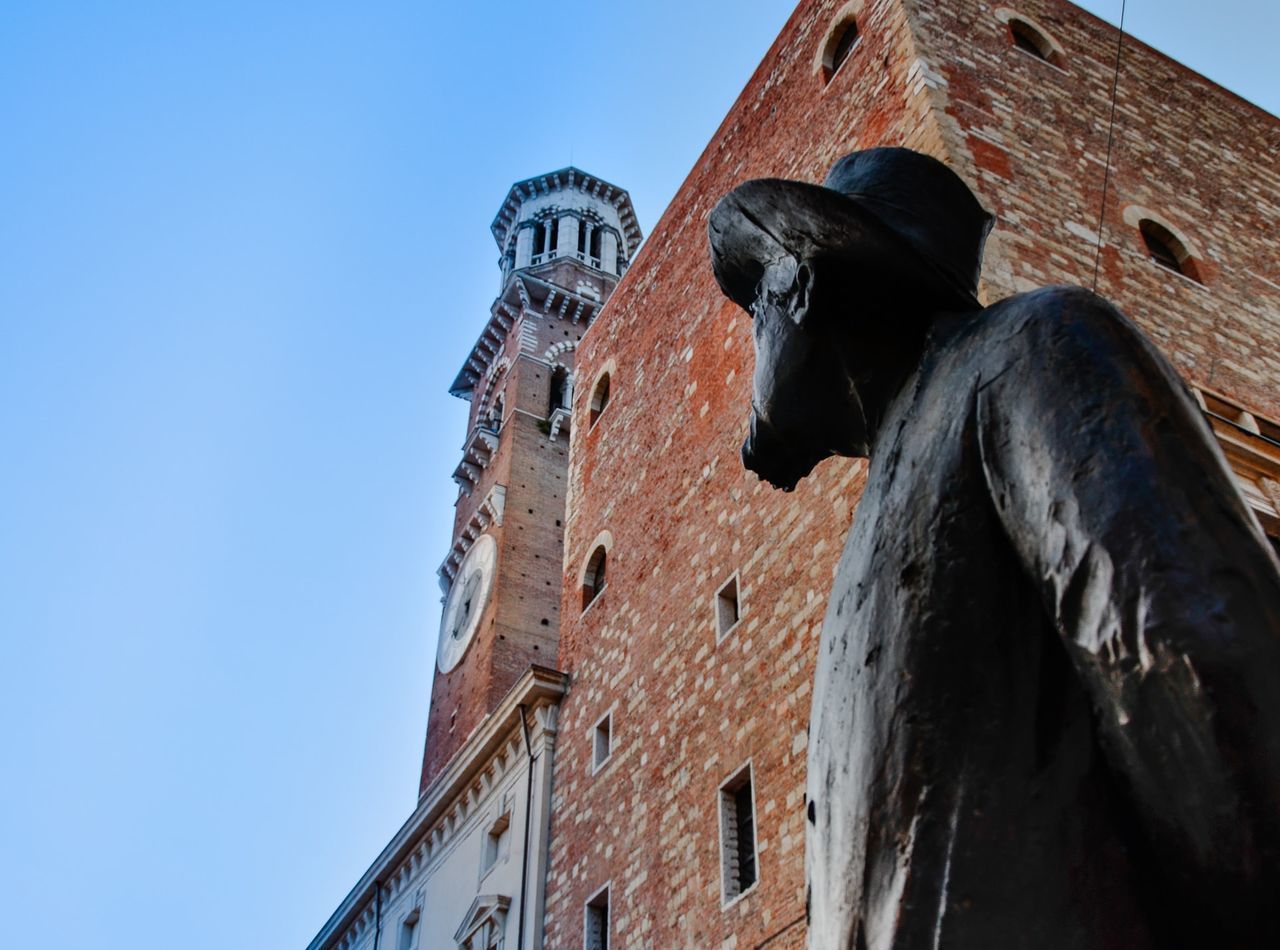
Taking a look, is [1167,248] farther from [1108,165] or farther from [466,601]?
[466,601]

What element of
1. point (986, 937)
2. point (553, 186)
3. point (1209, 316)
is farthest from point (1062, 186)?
point (553, 186)

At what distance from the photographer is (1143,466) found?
1129 mm

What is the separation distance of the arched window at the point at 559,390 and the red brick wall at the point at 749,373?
12.3 metres

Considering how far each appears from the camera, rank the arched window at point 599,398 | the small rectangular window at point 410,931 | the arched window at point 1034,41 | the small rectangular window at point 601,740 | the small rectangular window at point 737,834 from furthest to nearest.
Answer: the small rectangular window at point 410,931 < the arched window at point 599,398 < the small rectangular window at point 601,740 < the arched window at point 1034,41 < the small rectangular window at point 737,834

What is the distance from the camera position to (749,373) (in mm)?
10500

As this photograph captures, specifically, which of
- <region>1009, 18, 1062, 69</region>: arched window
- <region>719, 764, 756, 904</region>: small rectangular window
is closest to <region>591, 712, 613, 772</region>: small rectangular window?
<region>719, 764, 756, 904</region>: small rectangular window

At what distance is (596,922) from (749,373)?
476 cm

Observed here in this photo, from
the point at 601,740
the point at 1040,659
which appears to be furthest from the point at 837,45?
the point at 1040,659

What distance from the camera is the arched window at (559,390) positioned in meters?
25.9

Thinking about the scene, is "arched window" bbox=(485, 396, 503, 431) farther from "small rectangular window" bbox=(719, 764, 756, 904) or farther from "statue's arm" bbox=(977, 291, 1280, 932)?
"statue's arm" bbox=(977, 291, 1280, 932)

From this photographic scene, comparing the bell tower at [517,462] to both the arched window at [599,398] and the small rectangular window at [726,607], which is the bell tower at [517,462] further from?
the small rectangular window at [726,607]

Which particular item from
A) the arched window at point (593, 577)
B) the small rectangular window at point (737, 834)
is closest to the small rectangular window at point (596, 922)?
the small rectangular window at point (737, 834)

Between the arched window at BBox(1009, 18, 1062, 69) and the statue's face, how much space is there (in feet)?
33.0

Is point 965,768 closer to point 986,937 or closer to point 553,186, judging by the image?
point 986,937
